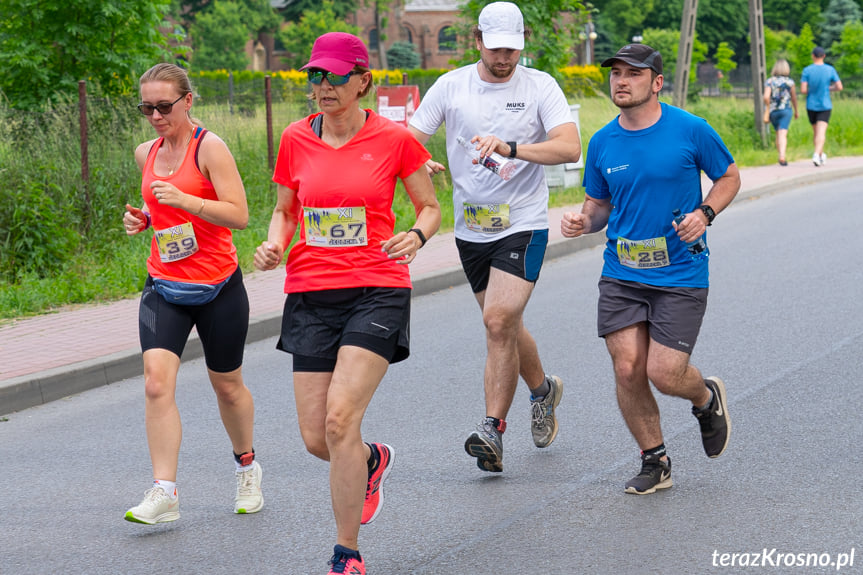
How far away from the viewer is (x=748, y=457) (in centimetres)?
573

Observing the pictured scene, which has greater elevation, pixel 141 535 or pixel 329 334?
pixel 329 334

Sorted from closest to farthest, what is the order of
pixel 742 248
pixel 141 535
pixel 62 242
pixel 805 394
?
pixel 141 535 < pixel 805 394 < pixel 62 242 < pixel 742 248

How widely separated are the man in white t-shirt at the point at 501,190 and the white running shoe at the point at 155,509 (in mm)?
1394

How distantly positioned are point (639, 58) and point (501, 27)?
27.1 inches

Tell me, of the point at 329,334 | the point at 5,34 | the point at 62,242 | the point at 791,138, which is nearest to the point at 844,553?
the point at 329,334

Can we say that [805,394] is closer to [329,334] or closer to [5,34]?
[329,334]

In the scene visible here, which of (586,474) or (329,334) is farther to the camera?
(586,474)

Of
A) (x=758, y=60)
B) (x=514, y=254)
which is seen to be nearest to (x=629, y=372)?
(x=514, y=254)

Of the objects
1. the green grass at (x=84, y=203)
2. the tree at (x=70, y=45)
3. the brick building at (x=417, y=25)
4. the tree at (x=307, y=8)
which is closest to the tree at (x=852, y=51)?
Answer: the tree at (x=307, y=8)

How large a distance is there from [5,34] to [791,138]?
1786cm

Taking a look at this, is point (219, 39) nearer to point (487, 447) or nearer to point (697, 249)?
point (487, 447)

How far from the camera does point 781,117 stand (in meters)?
22.3

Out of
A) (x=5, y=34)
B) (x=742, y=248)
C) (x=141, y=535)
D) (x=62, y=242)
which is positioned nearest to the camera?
(x=141, y=535)

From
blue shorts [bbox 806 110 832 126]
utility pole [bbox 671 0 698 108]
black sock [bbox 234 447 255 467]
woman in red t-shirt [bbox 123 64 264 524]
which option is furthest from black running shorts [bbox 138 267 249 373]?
utility pole [bbox 671 0 698 108]
